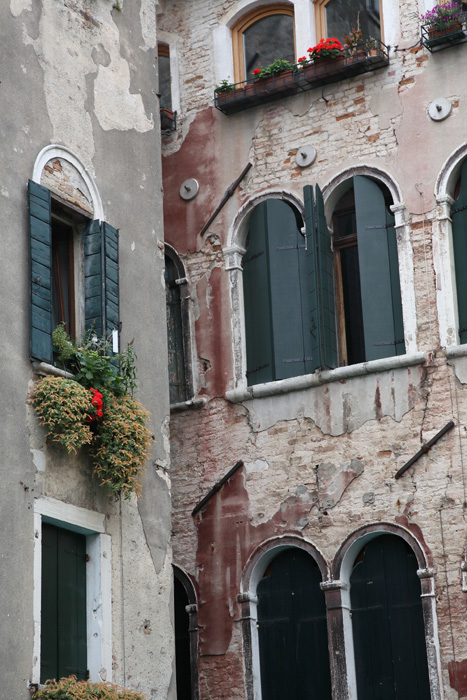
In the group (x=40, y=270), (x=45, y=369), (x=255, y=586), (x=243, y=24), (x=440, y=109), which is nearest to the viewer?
(x=45, y=369)

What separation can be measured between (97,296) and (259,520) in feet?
11.3

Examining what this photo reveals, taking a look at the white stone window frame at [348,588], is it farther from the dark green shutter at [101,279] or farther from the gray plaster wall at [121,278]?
the dark green shutter at [101,279]

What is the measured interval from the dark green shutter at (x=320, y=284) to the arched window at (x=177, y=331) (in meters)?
1.66

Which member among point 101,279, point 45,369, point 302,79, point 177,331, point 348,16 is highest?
point 348,16

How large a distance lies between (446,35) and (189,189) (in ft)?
11.6

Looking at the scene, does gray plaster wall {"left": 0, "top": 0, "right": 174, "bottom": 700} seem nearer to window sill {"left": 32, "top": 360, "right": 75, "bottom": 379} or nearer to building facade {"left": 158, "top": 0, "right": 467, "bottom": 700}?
window sill {"left": 32, "top": 360, "right": 75, "bottom": 379}

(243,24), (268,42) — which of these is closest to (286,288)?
(268,42)

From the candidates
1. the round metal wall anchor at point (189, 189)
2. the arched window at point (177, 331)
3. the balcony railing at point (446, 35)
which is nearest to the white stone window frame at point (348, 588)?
the arched window at point (177, 331)

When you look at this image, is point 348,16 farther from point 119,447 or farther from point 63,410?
point 63,410

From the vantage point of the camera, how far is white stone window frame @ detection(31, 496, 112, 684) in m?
11.7

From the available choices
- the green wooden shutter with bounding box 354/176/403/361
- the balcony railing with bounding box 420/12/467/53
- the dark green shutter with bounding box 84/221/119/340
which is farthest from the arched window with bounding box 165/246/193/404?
the balcony railing with bounding box 420/12/467/53

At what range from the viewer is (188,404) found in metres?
15.6

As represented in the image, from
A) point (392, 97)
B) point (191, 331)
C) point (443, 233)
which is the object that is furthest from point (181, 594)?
point (392, 97)

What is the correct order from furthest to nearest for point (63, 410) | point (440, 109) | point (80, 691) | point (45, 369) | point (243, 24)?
point (243, 24) < point (440, 109) < point (45, 369) < point (63, 410) < point (80, 691)
